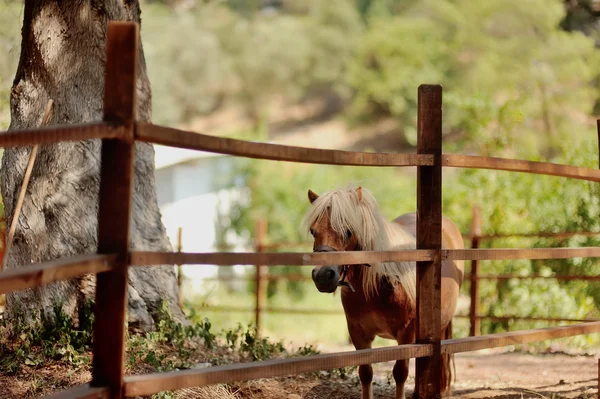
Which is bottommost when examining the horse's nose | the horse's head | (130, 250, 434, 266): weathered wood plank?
the horse's nose

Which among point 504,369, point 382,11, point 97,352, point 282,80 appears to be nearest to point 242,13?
point 282,80

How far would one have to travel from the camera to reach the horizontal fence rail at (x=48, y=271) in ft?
7.01

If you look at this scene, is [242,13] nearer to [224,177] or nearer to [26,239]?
[224,177]

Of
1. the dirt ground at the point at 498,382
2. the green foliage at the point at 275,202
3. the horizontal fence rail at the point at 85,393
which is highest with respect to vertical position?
the green foliage at the point at 275,202

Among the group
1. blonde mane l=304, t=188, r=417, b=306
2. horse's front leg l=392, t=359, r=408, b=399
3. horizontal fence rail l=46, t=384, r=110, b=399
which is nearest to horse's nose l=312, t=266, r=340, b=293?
blonde mane l=304, t=188, r=417, b=306

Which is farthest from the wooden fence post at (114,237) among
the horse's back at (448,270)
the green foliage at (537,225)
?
the green foliage at (537,225)

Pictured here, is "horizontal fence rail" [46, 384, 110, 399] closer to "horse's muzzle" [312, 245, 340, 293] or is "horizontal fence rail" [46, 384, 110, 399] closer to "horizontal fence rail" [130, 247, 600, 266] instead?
"horizontal fence rail" [130, 247, 600, 266]

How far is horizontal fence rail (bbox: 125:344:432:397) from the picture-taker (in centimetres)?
254

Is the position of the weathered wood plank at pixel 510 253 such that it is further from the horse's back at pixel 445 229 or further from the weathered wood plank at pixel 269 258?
the horse's back at pixel 445 229

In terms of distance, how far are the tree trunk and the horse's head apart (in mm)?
1550

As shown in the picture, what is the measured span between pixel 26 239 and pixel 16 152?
1.90 ft

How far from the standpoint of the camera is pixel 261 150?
2.92m

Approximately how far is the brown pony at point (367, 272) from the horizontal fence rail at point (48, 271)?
1588 mm

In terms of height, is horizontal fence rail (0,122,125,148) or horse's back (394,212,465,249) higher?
horizontal fence rail (0,122,125,148)
